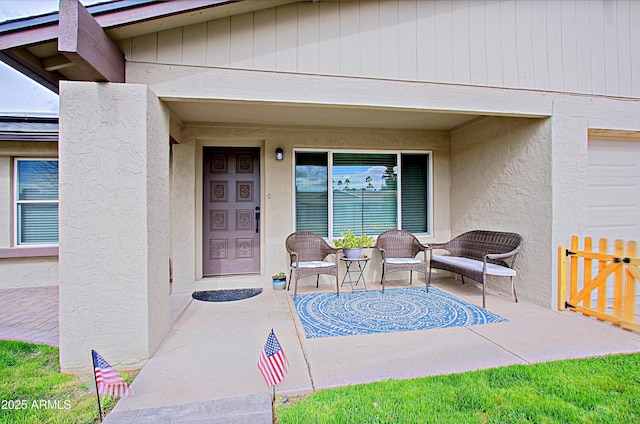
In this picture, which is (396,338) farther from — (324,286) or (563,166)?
(563,166)

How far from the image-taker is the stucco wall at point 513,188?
4.32 m

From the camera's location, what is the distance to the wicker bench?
14.4 feet

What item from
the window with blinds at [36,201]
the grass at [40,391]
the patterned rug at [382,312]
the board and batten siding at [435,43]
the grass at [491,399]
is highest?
the board and batten siding at [435,43]

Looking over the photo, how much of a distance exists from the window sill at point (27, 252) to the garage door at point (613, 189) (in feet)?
29.3

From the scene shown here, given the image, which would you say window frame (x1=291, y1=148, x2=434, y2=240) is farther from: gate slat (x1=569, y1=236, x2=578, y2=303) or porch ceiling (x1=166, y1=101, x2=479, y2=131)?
gate slat (x1=569, y1=236, x2=578, y2=303)

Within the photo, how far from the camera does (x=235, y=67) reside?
3355 millimetres

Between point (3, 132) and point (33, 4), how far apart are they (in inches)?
312

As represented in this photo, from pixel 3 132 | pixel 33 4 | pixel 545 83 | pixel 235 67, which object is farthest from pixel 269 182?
pixel 33 4

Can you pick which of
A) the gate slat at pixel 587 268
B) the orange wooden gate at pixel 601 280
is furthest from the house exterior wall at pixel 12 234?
the gate slat at pixel 587 268

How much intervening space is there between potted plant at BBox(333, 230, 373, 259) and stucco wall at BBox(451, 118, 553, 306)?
186 cm

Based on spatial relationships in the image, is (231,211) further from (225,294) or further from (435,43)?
(435,43)

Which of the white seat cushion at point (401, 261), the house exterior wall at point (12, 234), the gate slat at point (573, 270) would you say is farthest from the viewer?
the house exterior wall at point (12, 234)

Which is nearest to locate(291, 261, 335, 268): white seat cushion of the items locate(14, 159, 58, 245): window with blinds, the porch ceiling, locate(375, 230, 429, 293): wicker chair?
locate(375, 230, 429, 293): wicker chair

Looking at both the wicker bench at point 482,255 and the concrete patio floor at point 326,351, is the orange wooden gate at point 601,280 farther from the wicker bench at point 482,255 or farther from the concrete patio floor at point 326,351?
the wicker bench at point 482,255
